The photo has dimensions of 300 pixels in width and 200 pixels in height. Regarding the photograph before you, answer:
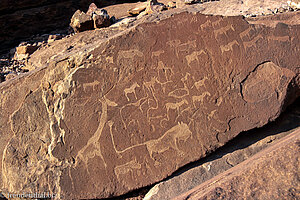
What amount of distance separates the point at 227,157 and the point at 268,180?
0.93 metres

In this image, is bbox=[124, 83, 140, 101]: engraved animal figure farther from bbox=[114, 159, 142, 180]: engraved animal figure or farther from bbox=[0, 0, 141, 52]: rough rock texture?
bbox=[0, 0, 141, 52]: rough rock texture

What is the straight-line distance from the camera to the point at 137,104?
251 centimetres

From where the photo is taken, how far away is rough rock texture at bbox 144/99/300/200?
2451 millimetres

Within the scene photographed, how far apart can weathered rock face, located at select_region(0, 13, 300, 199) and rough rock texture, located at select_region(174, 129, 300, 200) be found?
0.68 meters

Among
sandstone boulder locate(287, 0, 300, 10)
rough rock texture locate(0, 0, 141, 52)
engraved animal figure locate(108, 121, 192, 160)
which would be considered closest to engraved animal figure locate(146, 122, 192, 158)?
engraved animal figure locate(108, 121, 192, 160)

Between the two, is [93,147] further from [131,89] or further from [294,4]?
[294,4]

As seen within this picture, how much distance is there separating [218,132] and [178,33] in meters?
0.95

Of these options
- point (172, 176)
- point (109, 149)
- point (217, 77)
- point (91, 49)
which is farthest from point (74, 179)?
point (217, 77)

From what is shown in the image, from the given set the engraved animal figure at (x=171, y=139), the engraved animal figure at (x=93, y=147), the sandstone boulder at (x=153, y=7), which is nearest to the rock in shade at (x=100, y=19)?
the sandstone boulder at (x=153, y=7)

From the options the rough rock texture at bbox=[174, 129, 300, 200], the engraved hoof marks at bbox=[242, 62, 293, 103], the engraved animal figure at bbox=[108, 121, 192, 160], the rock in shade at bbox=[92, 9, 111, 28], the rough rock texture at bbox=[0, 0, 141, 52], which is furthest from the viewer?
the rough rock texture at bbox=[0, 0, 141, 52]

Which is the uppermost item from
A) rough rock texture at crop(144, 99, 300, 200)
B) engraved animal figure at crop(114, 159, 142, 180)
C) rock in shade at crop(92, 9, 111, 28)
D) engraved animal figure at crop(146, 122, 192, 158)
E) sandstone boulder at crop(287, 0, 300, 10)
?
sandstone boulder at crop(287, 0, 300, 10)

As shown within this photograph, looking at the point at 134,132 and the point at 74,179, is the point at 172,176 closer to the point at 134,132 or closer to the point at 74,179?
the point at 134,132

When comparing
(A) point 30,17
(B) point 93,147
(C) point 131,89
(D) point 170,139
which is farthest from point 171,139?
(A) point 30,17

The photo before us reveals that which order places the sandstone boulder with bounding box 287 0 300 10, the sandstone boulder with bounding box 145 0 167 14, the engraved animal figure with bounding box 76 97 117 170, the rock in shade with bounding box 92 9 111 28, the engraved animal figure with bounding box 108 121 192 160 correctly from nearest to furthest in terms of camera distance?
the engraved animal figure with bounding box 76 97 117 170
the engraved animal figure with bounding box 108 121 192 160
the sandstone boulder with bounding box 287 0 300 10
the rock in shade with bounding box 92 9 111 28
the sandstone boulder with bounding box 145 0 167 14
